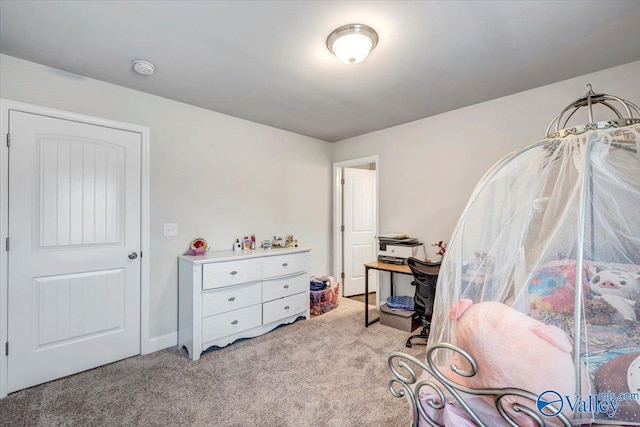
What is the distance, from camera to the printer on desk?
10.5ft

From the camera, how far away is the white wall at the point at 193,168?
2.23 m

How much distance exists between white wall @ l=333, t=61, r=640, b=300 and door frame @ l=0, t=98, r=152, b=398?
2.66m

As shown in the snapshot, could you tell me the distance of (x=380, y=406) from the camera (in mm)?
1825

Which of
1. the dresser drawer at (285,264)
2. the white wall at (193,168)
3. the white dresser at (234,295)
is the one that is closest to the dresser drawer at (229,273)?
the white dresser at (234,295)

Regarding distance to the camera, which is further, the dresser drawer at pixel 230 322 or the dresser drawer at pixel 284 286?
the dresser drawer at pixel 284 286

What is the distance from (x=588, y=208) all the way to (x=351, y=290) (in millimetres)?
3521

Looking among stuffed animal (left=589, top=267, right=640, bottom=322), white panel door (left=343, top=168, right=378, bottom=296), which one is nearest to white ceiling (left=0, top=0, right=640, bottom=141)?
stuffed animal (left=589, top=267, right=640, bottom=322)

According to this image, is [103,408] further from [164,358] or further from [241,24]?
[241,24]

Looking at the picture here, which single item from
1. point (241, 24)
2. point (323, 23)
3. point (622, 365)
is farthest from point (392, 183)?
point (622, 365)

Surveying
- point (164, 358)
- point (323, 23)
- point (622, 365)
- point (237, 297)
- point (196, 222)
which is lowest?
point (164, 358)

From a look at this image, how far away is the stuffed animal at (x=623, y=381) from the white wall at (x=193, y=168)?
297cm

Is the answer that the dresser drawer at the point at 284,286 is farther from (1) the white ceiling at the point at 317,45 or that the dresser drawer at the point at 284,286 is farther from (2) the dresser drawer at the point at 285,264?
(1) the white ceiling at the point at 317,45

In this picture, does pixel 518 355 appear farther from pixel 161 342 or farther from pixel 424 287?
pixel 161 342

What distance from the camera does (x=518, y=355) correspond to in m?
0.85
